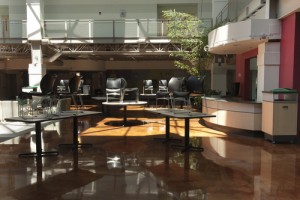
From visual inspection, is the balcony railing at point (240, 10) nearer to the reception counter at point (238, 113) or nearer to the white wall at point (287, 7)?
the white wall at point (287, 7)

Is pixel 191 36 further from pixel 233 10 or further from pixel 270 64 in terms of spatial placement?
pixel 270 64

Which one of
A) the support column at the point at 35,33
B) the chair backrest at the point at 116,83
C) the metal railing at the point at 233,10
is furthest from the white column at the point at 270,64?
the support column at the point at 35,33

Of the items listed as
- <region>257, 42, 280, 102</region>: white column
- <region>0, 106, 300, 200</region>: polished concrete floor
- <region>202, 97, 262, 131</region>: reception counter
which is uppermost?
<region>257, 42, 280, 102</region>: white column

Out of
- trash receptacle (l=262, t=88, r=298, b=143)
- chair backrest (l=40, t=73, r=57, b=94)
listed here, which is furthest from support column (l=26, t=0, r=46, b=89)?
trash receptacle (l=262, t=88, r=298, b=143)

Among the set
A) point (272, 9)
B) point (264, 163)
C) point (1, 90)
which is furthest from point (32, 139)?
point (1, 90)

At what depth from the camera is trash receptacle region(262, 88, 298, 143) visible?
6711mm

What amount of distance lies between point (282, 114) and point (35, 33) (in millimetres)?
12351

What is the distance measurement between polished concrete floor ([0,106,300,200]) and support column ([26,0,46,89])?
917 cm

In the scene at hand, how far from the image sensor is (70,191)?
12.3 feet

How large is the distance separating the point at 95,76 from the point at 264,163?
19610 mm

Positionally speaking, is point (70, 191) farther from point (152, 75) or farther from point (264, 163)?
point (152, 75)

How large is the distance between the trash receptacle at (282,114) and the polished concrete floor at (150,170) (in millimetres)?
241

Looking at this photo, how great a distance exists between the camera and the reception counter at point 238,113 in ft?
25.0

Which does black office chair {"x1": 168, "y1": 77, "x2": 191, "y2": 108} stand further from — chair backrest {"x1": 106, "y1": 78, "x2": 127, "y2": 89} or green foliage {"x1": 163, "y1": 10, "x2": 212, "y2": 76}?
green foliage {"x1": 163, "y1": 10, "x2": 212, "y2": 76}
